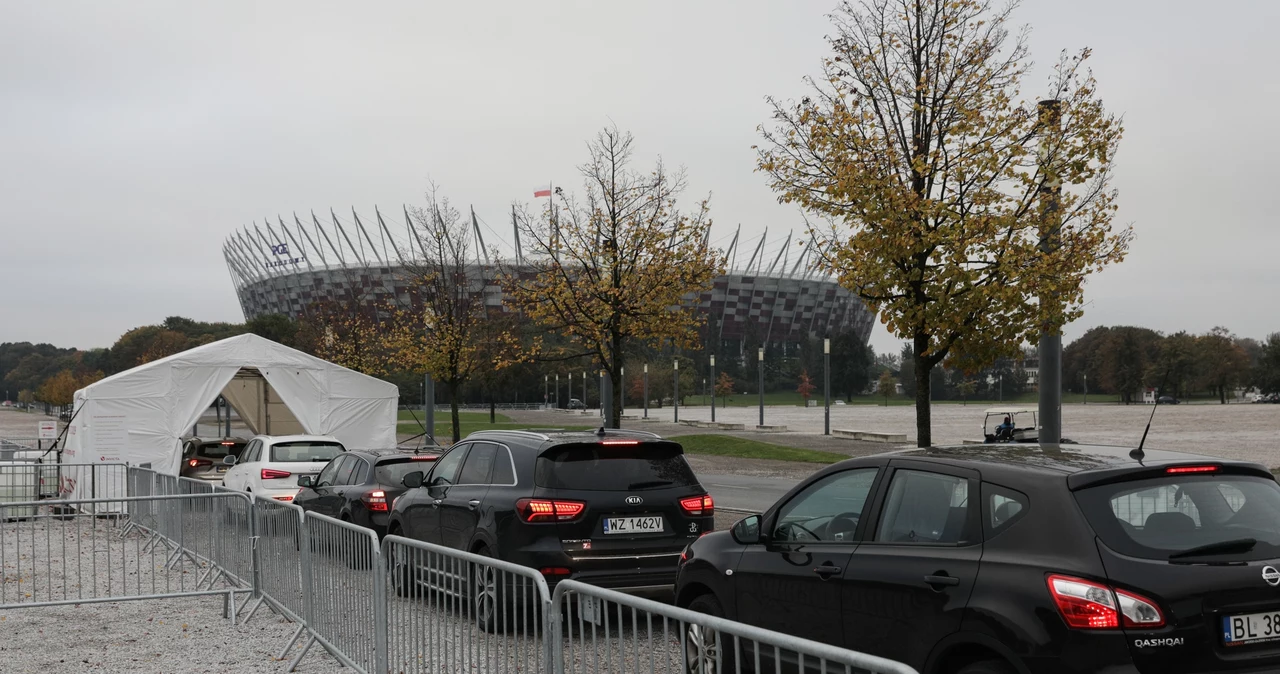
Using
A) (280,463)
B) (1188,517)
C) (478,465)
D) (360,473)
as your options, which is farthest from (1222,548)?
(280,463)

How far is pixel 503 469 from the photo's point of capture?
909cm

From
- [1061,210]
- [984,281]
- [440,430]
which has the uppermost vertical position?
[1061,210]

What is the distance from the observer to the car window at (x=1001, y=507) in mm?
4762

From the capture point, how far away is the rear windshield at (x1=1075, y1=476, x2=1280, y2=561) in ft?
14.7

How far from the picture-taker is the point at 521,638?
4938 mm

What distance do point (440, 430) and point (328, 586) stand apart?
4742 centimetres

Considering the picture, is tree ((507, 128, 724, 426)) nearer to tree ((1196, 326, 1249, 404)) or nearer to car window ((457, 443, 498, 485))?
car window ((457, 443, 498, 485))

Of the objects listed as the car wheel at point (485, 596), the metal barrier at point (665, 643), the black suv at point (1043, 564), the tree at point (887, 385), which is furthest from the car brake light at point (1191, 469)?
the tree at point (887, 385)

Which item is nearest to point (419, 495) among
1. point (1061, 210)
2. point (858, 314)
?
point (1061, 210)

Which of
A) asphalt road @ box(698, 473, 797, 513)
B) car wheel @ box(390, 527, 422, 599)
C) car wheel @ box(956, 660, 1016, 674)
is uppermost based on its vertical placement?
car wheel @ box(390, 527, 422, 599)

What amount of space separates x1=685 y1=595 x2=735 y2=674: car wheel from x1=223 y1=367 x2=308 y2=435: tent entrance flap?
25945 mm

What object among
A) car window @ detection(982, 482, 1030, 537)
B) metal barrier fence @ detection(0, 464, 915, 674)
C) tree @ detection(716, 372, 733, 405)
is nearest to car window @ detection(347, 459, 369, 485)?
metal barrier fence @ detection(0, 464, 915, 674)

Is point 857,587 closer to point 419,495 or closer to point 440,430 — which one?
point 419,495

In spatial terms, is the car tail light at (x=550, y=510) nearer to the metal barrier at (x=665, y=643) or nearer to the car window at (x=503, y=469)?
the car window at (x=503, y=469)
